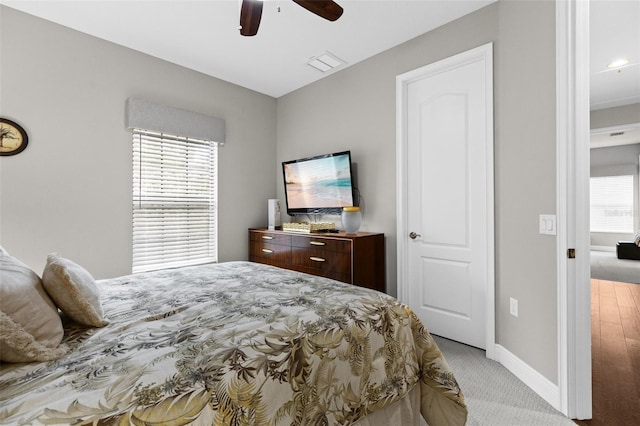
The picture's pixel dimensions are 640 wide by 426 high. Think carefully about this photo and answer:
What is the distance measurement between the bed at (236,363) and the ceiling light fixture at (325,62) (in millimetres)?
2496

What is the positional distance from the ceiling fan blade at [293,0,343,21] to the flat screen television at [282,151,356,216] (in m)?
1.57

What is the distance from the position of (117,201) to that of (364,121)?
2669mm

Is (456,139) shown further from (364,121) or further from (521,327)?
(521,327)

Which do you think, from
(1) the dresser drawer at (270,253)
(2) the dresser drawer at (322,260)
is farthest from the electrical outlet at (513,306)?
(1) the dresser drawer at (270,253)

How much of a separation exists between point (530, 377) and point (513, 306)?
45cm

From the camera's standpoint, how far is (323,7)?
170 centimetres

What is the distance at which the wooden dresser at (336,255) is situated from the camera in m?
2.78

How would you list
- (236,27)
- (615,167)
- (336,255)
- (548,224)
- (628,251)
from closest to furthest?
1. (548,224)
2. (236,27)
3. (336,255)
4. (628,251)
5. (615,167)

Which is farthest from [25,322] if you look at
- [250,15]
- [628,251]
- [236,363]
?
[628,251]

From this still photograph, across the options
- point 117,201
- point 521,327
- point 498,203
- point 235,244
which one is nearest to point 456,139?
point 498,203

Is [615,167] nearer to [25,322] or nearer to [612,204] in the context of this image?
[612,204]

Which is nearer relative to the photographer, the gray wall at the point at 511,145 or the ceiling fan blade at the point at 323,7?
the ceiling fan blade at the point at 323,7

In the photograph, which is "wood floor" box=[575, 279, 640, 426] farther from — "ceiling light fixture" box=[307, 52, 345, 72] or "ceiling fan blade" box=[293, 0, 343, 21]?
"ceiling light fixture" box=[307, 52, 345, 72]

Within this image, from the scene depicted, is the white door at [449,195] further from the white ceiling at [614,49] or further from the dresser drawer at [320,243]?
the white ceiling at [614,49]
